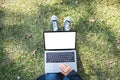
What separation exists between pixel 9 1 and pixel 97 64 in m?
2.10

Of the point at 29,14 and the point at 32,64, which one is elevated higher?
the point at 29,14

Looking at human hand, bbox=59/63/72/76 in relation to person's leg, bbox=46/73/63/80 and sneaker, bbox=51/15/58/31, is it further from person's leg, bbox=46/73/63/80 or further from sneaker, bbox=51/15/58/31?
sneaker, bbox=51/15/58/31

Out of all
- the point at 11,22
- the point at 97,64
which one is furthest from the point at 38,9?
the point at 97,64

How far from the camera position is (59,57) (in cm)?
558

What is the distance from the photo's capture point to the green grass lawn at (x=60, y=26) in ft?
18.7

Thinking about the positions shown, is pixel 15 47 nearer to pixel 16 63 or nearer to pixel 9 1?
pixel 16 63

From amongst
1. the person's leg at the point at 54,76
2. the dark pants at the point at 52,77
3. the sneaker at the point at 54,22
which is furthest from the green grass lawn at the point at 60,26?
the person's leg at the point at 54,76

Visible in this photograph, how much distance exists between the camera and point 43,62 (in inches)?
226

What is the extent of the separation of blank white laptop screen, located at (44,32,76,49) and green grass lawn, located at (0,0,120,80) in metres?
0.20

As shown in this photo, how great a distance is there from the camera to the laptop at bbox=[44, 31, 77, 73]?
5543mm

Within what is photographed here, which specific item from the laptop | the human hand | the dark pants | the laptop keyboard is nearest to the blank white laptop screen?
the laptop

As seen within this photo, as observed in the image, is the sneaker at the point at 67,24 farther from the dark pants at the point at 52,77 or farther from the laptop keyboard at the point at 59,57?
the dark pants at the point at 52,77

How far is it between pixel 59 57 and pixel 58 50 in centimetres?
14

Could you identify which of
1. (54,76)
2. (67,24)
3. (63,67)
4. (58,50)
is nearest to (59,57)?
(58,50)
